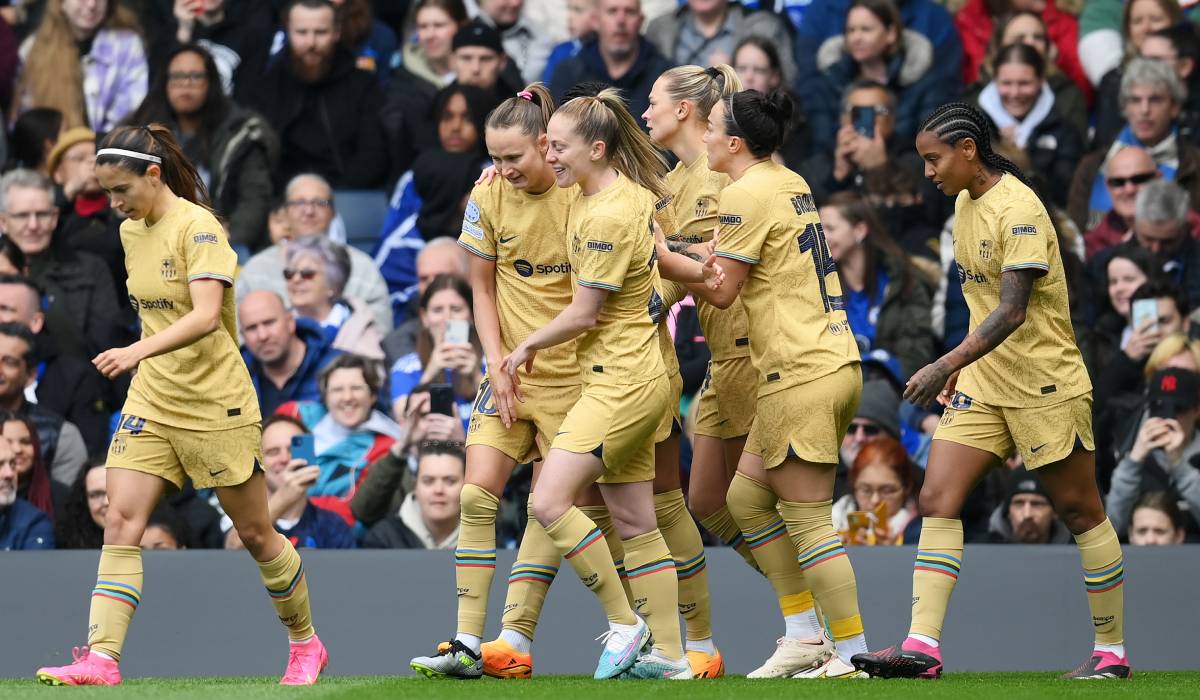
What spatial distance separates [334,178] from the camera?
11.7 m

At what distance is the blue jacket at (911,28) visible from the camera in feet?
37.3

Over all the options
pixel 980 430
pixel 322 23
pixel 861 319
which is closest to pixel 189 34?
pixel 322 23

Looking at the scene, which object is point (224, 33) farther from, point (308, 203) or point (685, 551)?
point (685, 551)

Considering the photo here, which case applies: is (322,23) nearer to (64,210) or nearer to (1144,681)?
(64,210)

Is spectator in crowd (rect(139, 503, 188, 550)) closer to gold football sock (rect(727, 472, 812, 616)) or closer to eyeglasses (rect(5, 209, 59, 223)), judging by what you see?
eyeglasses (rect(5, 209, 59, 223))

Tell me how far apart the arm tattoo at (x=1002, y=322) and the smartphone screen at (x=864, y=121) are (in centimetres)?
451

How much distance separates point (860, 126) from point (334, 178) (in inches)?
136

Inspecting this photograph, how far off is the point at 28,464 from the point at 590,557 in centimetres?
392

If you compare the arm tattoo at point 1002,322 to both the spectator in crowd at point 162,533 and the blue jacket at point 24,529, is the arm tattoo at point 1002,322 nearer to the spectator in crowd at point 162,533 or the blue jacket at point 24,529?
the spectator in crowd at point 162,533

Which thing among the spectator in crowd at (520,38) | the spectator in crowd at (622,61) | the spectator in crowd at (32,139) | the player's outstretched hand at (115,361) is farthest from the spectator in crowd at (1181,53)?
the player's outstretched hand at (115,361)

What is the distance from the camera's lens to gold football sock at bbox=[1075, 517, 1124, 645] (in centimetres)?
669

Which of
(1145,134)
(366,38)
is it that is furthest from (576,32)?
(1145,134)

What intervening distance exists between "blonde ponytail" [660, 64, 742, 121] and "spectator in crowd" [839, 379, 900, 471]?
9.13ft

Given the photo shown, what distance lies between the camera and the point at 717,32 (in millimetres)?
11422
